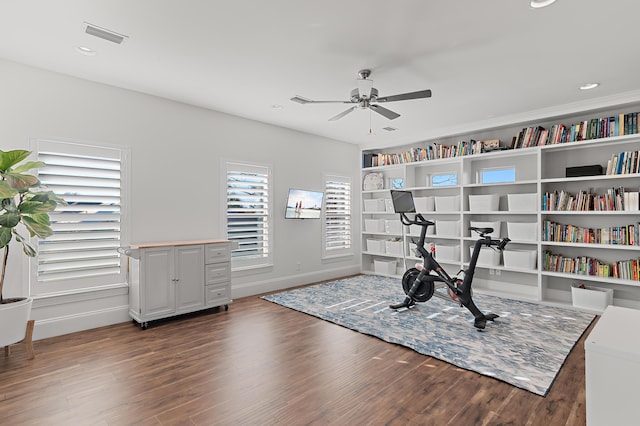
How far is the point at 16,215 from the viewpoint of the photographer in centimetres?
288

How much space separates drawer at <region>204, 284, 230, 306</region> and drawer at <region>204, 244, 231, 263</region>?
351 millimetres

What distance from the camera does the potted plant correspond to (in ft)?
9.13

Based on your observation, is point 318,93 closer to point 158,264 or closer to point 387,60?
point 387,60

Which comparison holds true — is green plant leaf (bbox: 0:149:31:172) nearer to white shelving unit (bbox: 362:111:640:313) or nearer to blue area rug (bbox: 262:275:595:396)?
blue area rug (bbox: 262:275:595:396)

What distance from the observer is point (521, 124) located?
5.11 m

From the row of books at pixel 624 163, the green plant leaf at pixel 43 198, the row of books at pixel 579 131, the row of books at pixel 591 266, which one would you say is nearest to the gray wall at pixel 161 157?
the green plant leaf at pixel 43 198

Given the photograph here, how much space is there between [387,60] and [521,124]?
10.2 feet

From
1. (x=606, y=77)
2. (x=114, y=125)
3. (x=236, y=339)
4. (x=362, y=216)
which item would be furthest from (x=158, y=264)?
(x=606, y=77)

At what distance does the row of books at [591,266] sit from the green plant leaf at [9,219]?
624 cm

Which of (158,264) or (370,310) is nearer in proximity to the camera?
(158,264)

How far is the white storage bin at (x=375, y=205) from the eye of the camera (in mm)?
6723

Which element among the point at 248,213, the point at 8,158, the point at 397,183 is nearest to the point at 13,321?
the point at 8,158

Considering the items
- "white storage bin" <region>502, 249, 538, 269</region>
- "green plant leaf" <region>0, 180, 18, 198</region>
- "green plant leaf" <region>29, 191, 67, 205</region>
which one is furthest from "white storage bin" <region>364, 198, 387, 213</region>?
"green plant leaf" <region>0, 180, 18, 198</region>

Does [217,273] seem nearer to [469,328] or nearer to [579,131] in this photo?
[469,328]
